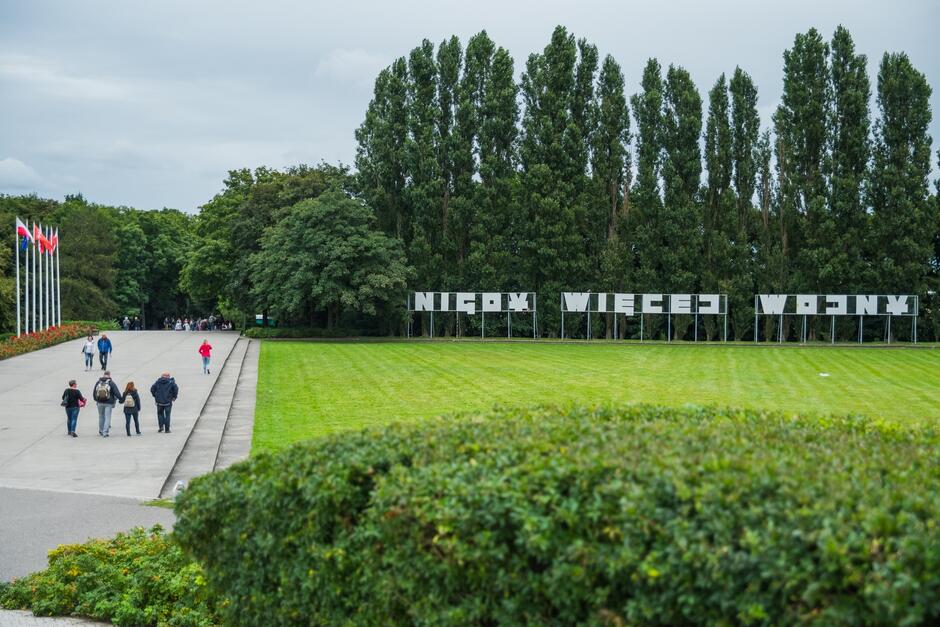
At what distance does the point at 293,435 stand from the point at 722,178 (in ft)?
149

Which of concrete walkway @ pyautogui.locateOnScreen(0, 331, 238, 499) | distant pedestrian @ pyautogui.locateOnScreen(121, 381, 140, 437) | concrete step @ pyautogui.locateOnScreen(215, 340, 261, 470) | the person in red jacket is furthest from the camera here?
the person in red jacket

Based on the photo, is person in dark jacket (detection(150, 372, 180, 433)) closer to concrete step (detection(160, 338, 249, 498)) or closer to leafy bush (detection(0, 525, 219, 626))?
concrete step (detection(160, 338, 249, 498))

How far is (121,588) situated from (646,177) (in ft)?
170

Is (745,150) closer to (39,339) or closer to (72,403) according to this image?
(39,339)

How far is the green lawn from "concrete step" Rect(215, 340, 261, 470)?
30 centimetres

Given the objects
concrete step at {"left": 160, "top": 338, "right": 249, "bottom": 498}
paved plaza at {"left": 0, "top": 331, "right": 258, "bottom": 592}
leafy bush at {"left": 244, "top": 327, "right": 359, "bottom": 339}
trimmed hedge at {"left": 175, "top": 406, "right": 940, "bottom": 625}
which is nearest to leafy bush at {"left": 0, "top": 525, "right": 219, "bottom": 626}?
paved plaza at {"left": 0, "top": 331, "right": 258, "bottom": 592}

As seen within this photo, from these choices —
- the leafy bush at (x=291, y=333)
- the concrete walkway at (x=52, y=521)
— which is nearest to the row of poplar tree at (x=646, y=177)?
the leafy bush at (x=291, y=333)

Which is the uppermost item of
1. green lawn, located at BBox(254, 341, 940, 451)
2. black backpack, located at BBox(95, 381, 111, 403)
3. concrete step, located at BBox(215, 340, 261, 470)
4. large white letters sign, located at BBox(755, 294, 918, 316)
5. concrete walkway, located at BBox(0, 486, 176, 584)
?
large white letters sign, located at BBox(755, 294, 918, 316)

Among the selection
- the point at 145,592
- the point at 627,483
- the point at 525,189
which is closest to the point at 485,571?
the point at 627,483

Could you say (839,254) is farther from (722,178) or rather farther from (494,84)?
(494,84)

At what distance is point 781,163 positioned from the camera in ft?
190

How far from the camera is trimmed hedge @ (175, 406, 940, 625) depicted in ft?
11.7

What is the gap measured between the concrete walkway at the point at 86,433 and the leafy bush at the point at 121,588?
508cm

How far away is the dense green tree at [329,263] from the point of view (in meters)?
50.5
